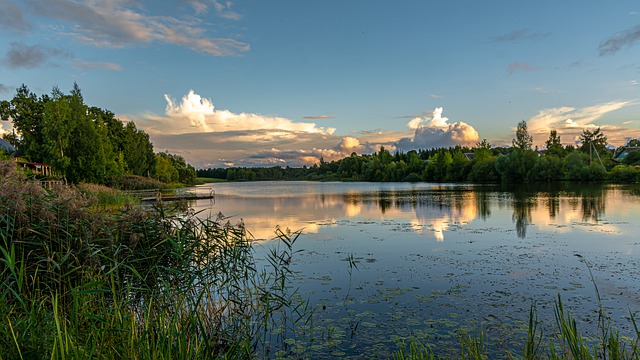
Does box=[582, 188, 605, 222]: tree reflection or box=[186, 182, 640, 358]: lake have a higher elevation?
box=[582, 188, 605, 222]: tree reflection

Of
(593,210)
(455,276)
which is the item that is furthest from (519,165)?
(455,276)

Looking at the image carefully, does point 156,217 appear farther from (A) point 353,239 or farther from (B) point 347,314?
(A) point 353,239

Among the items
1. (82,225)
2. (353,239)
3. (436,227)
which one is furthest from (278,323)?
(436,227)

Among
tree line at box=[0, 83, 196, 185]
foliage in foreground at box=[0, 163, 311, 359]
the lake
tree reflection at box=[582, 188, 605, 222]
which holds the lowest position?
the lake

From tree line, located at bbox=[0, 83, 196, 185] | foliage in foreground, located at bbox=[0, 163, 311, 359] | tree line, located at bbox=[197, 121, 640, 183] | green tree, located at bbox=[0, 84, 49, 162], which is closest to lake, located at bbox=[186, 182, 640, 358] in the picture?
foliage in foreground, located at bbox=[0, 163, 311, 359]

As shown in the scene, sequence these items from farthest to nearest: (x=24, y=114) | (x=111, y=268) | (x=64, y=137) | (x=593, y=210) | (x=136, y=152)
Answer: (x=136, y=152)
(x=24, y=114)
(x=64, y=137)
(x=593, y=210)
(x=111, y=268)

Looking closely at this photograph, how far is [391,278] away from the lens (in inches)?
412

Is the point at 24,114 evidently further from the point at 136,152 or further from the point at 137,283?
the point at 137,283

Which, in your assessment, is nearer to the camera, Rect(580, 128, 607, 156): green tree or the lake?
the lake

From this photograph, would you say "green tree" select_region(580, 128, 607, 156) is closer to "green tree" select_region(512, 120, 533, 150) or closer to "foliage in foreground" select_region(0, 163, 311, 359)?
"green tree" select_region(512, 120, 533, 150)

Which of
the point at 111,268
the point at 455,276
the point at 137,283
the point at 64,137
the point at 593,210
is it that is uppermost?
the point at 64,137

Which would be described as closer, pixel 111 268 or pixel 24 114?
pixel 111 268

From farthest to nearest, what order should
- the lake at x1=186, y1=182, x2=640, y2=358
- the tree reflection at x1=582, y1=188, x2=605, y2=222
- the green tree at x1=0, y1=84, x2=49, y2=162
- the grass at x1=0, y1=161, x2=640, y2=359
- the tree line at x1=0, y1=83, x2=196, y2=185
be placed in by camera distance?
1. the green tree at x1=0, y1=84, x2=49, y2=162
2. the tree line at x1=0, y1=83, x2=196, y2=185
3. the tree reflection at x1=582, y1=188, x2=605, y2=222
4. the lake at x1=186, y1=182, x2=640, y2=358
5. the grass at x1=0, y1=161, x2=640, y2=359

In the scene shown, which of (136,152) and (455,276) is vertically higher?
(136,152)
